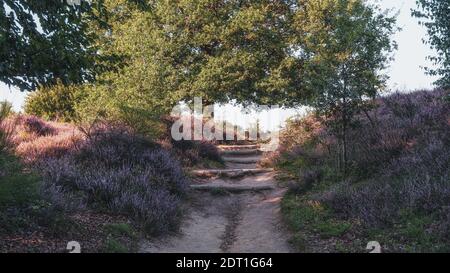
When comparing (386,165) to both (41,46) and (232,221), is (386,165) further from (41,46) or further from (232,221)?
(41,46)

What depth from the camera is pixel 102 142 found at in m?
11.9

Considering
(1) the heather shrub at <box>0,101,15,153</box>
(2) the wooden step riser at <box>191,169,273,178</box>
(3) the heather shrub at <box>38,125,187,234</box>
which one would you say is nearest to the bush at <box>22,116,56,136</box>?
(3) the heather shrub at <box>38,125,187,234</box>

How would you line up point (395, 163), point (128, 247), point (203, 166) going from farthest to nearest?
point (203, 166) < point (395, 163) < point (128, 247)

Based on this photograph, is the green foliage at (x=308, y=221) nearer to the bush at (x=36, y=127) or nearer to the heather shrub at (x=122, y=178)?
the heather shrub at (x=122, y=178)

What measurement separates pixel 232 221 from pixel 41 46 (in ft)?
19.7

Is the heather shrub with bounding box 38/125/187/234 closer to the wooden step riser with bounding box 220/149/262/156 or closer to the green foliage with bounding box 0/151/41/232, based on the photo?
the green foliage with bounding box 0/151/41/232

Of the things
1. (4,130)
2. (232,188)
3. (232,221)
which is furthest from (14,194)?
(232,188)

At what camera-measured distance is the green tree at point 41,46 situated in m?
6.52

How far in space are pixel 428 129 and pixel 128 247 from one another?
8.63m

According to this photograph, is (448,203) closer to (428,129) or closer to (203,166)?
(428,129)

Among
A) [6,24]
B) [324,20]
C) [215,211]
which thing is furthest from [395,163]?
[324,20]

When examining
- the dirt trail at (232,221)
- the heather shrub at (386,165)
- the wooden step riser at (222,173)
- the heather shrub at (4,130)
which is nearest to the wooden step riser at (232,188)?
the dirt trail at (232,221)
